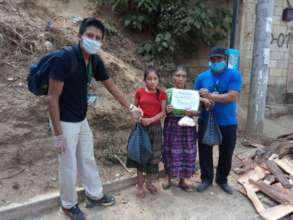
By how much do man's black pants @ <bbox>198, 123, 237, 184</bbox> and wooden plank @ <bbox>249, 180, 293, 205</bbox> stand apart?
1.57 feet

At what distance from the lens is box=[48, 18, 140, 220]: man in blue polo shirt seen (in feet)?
10.0

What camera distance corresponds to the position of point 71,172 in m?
3.36

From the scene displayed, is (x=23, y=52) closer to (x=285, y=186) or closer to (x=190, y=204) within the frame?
(x=190, y=204)

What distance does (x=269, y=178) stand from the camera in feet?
15.2

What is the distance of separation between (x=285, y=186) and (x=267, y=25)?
10.4 ft

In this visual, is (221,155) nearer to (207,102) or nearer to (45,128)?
(207,102)

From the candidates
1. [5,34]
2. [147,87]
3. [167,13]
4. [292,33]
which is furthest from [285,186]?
[292,33]

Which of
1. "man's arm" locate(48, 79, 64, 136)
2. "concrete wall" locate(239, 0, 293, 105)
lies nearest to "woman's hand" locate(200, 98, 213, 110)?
"man's arm" locate(48, 79, 64, 136)

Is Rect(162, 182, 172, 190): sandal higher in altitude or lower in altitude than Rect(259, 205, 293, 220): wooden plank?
higher

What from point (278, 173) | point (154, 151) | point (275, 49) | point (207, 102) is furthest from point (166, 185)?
point (275, 49)

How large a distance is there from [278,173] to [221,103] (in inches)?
59.4

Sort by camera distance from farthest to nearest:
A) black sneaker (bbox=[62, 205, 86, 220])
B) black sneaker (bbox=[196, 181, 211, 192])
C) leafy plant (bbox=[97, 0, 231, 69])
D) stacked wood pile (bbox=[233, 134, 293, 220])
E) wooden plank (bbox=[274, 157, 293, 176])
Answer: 1. leafy plant (bbox=[97, 0, 231, 69])
2. wooden plank (bbox=[274, 157, 293, 176])
3. black sneaker (bbox=[196, 181, 211, 192])
4. stacked wood pile (bbox=[233, 134, 293, 220])
5. black sneaker (bbox=[62, 205, 86, 220])

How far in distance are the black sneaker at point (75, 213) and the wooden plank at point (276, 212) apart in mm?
2044

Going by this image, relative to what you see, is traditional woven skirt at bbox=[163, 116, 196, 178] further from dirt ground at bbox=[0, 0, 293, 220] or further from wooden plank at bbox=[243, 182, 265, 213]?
wooden plank at bbox=[243, 182, 265, 213]
